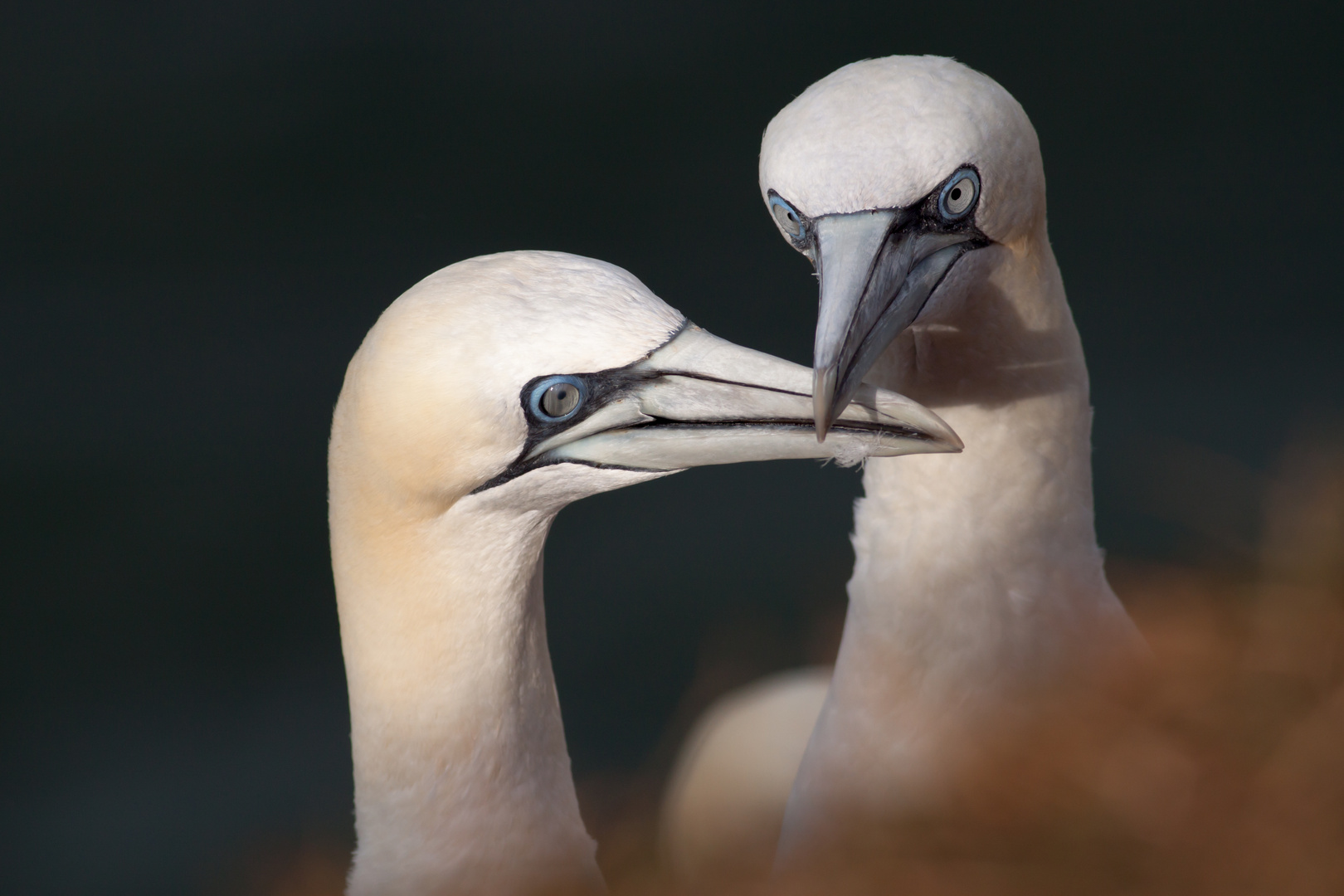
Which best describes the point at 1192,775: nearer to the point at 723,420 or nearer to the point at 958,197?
the point at 723,420

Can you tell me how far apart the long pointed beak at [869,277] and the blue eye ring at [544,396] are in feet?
1.41

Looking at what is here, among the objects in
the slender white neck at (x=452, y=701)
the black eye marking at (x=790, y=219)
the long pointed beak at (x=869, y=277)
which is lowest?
the slender white neck at (x=452, y=701)

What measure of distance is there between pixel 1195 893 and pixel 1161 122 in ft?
19.9

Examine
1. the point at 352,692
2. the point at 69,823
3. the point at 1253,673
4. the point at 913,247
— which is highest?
the point at 913,247

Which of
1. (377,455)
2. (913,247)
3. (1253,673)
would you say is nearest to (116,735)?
(377,455)

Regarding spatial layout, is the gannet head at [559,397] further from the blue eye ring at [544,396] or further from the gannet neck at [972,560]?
the gannet neck at [972,560]

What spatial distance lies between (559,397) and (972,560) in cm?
118

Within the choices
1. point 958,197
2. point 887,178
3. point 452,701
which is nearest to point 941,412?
point 958,197

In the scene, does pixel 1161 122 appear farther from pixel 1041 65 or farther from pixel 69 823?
pixel 69 823

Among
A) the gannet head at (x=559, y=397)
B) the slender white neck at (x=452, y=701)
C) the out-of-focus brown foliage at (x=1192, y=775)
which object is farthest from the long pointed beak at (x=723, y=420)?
the out-of-focus brown foliage at (x=1192, y=775)

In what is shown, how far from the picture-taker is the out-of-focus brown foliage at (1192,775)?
152 cm

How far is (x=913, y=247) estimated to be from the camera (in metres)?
2.55

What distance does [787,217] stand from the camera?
262cm

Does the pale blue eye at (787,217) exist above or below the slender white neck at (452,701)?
above
